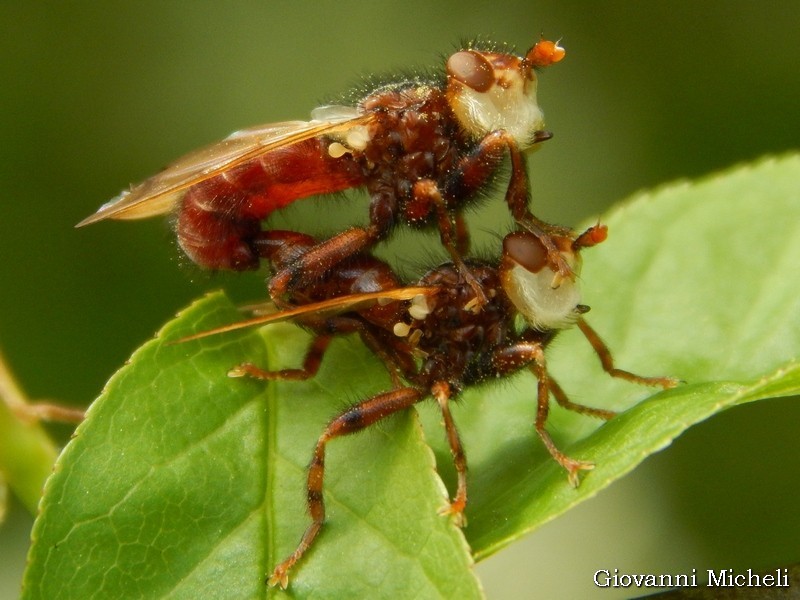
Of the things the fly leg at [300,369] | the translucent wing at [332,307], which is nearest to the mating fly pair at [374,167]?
the translucent wing at [332,307]

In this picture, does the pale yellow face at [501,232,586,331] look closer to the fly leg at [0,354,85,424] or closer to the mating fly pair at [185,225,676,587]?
the mating fly pair at [185,225,676,587]

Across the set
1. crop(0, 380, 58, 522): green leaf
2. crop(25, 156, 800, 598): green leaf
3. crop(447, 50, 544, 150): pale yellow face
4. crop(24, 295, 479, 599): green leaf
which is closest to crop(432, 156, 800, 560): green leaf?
crop(25, 156, 800, 598): green leaf

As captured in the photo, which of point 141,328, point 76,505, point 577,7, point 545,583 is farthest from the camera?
point 577,7

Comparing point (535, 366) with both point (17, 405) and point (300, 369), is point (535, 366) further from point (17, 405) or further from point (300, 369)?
point (17, 405)

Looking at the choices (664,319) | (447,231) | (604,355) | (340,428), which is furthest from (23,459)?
(664,319)

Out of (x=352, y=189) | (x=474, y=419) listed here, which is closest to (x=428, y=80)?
(x=352, y=189)

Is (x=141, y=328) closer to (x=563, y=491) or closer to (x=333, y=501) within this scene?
(x=333, y=501)

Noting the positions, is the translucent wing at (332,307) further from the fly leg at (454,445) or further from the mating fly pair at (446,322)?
the fly leg at (454,445)
